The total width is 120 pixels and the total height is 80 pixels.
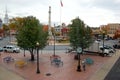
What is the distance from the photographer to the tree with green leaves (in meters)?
35.9

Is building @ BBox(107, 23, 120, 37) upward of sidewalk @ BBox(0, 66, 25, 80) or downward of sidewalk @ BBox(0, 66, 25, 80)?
upward

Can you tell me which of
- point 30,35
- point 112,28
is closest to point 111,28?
point 112,28

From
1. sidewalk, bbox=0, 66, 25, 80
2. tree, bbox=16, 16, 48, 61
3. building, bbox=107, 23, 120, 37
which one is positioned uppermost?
building, bbox=107, 23, 120, 37

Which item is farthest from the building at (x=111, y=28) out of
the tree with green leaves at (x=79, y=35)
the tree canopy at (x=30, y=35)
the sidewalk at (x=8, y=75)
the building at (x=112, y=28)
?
the sidewalk at (x=8, y=75)

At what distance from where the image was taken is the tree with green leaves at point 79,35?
35.9 meters

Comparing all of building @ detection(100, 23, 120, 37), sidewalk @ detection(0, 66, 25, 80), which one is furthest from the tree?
building @ detection(100, 23, 120, 37)

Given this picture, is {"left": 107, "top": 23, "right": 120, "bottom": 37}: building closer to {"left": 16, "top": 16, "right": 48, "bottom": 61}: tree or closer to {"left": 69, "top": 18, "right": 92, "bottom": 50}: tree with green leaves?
{"left": 69, "top": 18, "right": 92, "bottom": 50}: tree with green leaves

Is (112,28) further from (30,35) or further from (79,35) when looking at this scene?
(30,35)

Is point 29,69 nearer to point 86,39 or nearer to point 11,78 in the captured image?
point 11,78

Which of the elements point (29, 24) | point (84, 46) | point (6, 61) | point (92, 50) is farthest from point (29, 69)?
point (92, 50)

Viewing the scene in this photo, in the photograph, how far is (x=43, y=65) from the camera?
3002cm

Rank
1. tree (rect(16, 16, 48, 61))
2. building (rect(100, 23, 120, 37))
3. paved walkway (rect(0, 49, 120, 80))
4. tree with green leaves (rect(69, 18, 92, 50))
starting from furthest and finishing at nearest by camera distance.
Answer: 1. building (rect(100, 23, 120, 37))
2. tree with green leaves (rect(69, 18, 92, 50))
3. tree (rect(16, 16, 48, 61))
4. paved walkway (rect(0, 49, 120, 80))

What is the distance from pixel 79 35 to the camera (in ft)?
119

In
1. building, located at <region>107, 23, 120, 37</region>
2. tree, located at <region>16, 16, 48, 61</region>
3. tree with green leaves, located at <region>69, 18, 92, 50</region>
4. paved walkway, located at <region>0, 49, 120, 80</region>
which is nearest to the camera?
paved walkway, located at <region>0, 49, 120, 80</region>
